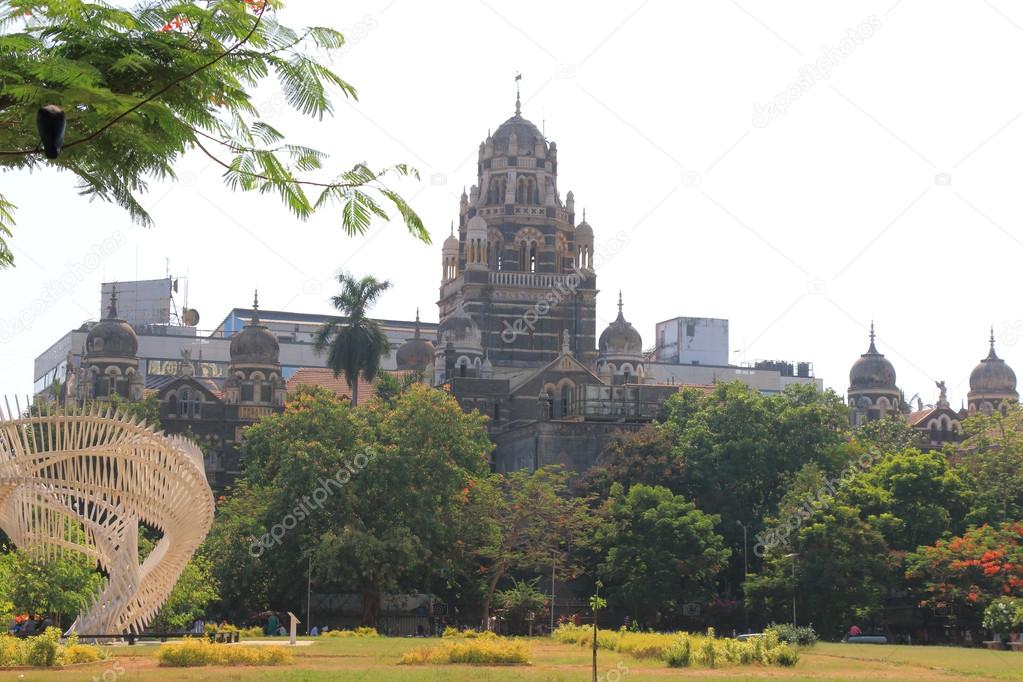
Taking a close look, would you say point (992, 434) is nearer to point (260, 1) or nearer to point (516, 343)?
point (516, 343)

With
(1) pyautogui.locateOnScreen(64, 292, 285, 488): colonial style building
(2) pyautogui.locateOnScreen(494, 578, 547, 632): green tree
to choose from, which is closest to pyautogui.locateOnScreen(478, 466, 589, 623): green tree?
(2) pyautogui.locateOnScreen(494, 578, 547, 632): green tree

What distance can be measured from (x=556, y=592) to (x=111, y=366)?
97.8ft

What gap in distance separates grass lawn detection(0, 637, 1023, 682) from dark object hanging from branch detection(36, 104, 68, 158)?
17.3 m

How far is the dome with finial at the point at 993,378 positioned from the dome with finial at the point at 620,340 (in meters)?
27.5

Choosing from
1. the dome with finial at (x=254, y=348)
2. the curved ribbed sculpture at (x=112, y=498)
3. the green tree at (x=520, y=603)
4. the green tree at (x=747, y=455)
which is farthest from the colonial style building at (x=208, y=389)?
the curved ribbed sculpture at (x=112, y=498)

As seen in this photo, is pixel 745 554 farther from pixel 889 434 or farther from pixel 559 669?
pixel 559 669

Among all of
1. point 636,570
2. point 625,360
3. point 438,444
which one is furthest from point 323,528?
point 625,360

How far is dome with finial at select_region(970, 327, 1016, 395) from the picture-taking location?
94.8m

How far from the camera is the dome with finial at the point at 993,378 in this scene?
94.8m

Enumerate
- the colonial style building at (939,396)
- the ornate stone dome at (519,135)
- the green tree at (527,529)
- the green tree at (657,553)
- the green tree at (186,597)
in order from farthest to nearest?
the colonial style building at (939,396) < the ornate stone dome at (519,135) < the green tree at (657,553) < the green tree at (527,529) < the green tree at (186,597)

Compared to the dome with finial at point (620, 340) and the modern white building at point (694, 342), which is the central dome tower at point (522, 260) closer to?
the dome with finial at point (620, 340)

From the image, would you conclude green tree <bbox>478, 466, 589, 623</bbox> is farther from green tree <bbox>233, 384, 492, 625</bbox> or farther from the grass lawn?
the grass lawn

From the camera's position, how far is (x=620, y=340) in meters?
78.5

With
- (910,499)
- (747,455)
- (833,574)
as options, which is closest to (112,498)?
(833,574)
